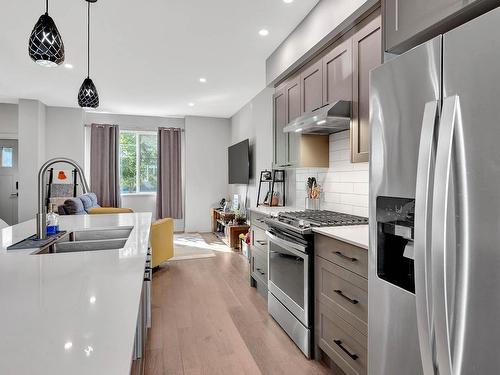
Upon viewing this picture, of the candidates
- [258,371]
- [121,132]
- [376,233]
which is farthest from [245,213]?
[376,233]

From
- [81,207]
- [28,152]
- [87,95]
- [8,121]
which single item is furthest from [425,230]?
[8,121]

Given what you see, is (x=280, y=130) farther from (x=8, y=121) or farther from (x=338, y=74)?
(x=8, y=121)

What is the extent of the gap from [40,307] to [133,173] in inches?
265

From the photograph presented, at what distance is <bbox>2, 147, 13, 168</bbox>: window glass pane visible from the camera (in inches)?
247

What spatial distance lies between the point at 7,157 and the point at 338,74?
6850 millimetres

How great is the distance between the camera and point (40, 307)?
81 centimetres

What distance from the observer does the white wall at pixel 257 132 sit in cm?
495

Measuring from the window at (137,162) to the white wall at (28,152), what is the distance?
1.64 metres

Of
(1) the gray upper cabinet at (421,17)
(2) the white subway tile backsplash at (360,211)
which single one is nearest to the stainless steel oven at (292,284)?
(2) the white subway tile backsplash at (360,211)

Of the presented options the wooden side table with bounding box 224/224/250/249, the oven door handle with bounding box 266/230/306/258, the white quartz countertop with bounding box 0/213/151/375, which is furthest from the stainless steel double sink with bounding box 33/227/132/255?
the wooden side table with bounding box 224/224/250/249

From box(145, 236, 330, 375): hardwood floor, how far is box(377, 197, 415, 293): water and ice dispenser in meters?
1.11

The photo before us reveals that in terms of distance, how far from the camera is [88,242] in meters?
1.80

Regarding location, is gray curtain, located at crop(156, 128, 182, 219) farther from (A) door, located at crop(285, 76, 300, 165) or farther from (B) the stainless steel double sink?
(B) the stainless steel double sink

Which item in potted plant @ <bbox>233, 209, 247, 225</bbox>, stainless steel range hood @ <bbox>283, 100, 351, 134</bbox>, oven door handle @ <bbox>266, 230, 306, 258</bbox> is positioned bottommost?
potted plant @ <bbox>233, 209, 247, 225</bbox>
